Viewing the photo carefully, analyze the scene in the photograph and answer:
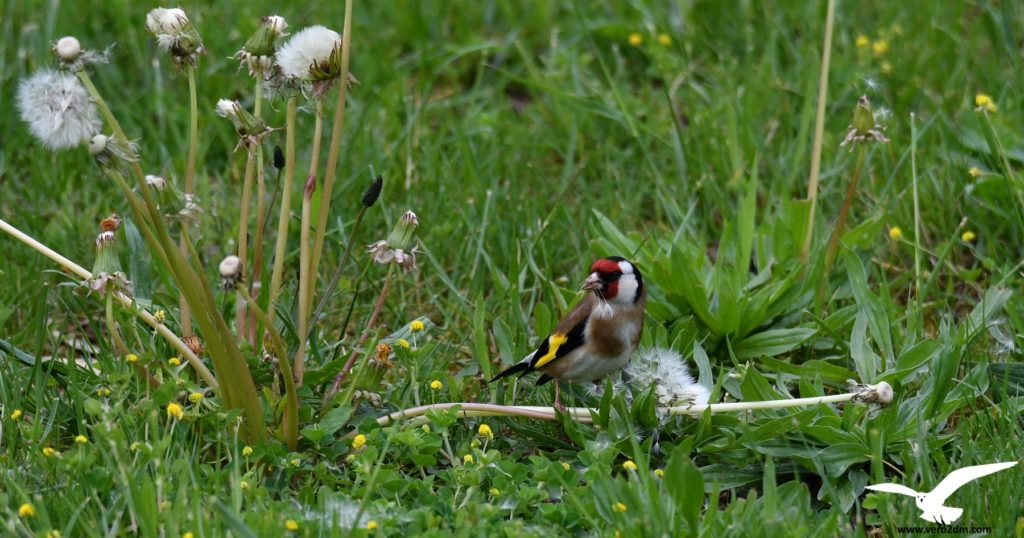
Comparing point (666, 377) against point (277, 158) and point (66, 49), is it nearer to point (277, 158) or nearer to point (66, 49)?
point (277, 158)

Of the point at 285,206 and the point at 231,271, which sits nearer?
the point at 231,271

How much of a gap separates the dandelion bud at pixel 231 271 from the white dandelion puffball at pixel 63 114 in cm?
40

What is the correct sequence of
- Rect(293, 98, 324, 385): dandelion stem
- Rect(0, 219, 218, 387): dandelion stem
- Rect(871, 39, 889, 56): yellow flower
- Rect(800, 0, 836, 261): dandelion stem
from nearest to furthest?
Rect(0, 219, 218, 387): dandelion stem, Rect(293, 98, 324, 385): dandelion stem, Rect(800, 0, 836, 261): dandelion stem, Rect(871, 39, 889, 56): yellow flower

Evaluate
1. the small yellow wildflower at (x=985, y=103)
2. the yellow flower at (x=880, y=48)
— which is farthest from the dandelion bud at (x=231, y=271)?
the yellow flower at (x=880, y=48)

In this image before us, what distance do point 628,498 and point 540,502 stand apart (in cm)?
32

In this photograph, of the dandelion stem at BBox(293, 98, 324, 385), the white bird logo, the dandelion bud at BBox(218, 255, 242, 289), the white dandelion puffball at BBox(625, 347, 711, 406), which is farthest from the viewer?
the white dandelion puffball at BBox(625, 347, 711, 406)

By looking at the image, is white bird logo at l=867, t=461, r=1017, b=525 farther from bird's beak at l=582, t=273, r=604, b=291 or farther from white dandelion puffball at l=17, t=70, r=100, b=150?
white dandelion puffball at l=17, t=70, r=100, b=150

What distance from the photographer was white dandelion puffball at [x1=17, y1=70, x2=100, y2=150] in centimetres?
252

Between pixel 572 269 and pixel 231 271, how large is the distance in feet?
6.03

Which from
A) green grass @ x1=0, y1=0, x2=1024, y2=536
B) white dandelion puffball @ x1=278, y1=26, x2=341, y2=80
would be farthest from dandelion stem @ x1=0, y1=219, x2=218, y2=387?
white dandelion puffball @ x1=278, y1=26, x2=341, y2=80

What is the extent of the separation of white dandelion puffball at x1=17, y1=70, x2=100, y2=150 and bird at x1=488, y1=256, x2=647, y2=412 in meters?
1.22

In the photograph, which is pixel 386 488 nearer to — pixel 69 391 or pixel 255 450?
pixel 255 450

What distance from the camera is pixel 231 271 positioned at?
2443 mm

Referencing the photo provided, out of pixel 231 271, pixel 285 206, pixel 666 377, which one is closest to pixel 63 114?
pixel 231 271
